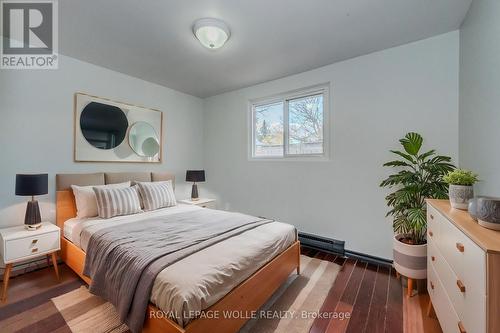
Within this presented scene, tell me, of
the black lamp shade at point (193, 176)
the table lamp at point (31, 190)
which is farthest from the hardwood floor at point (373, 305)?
the table lamp at point (31, 190)

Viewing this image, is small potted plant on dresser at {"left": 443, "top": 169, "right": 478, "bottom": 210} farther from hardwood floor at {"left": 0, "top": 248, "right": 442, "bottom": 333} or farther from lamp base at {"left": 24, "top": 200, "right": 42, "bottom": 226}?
lamp base at {"left": 24, "top": 200, "right": 42, "bottom": 226}

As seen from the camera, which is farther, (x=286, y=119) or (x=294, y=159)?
(x=286, y=119)

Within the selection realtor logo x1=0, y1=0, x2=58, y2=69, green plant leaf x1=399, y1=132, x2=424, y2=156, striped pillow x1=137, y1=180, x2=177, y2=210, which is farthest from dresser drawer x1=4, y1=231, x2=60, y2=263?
green plant leaf x1=399, y1=132, x2=424, y2=156

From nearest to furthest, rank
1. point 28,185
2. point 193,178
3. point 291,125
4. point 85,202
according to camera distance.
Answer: point 28,185, point 85,202, point 291,125, point 193,178

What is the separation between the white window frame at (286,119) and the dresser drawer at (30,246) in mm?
2711

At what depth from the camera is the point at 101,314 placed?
168cm

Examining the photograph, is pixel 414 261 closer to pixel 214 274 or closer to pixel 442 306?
pixel 442 306

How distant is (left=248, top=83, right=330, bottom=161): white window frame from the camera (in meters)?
2.92

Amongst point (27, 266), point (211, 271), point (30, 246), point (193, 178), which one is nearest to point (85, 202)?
point (30, 246)

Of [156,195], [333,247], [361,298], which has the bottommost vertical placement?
[361,298]

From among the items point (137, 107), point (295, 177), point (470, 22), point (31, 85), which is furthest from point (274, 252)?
point (31, 85)

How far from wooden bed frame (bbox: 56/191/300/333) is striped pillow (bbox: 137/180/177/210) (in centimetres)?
80

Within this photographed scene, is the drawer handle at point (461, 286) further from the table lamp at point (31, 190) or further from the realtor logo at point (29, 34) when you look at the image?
the realtor logo at point (29, 34)

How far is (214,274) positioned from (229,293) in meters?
0.19
